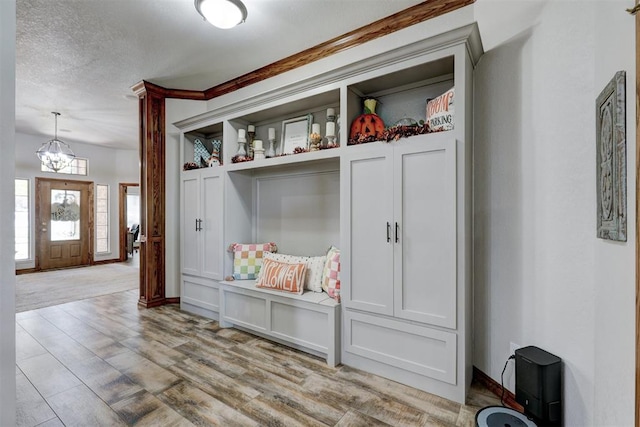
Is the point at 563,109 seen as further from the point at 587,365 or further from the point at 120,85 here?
the point at 120,85

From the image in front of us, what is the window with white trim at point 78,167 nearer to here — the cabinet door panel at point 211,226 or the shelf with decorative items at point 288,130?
the cabinet door panel at point 211,226

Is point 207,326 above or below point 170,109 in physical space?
below

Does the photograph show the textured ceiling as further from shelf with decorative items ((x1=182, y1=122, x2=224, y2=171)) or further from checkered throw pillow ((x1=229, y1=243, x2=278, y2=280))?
checkered throw pillow ((x1=229, y1=243, x2=278, y2=280))

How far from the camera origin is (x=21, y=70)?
3566mm

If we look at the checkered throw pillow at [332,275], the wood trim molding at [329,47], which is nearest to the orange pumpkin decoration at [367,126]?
the wood trim molding at [329,47]

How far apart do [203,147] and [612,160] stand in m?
3.92

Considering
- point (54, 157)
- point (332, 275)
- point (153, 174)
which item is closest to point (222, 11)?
point (332, 275)

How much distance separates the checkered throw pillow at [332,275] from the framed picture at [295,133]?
3.81 ft

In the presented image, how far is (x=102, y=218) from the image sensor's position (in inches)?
298

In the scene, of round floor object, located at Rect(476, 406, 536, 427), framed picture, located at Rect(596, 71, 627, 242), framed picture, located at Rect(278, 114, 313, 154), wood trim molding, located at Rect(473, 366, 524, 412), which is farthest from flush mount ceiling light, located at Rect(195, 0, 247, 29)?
wood trim molding, located at Rect(473, 366, 524, 412)

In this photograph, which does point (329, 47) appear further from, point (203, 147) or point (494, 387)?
point (494, 387)

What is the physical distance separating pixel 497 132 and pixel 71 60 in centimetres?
444

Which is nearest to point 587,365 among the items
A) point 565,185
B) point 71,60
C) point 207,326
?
point 565,185

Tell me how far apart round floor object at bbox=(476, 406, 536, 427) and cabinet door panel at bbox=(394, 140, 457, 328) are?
505 mm
